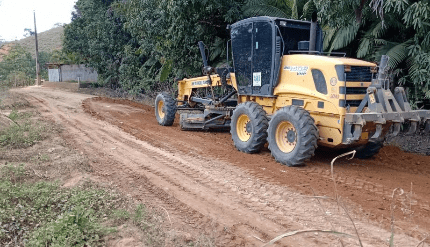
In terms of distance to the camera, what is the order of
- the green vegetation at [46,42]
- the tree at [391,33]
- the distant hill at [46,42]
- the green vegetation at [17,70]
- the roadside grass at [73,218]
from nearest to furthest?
1. the roadside grass at [73,218]
2. the tree at [391,33]
3. the green vegetation at [17,70]
4. the distant hill at [46,42]
5. the green vegetation at [46,42]

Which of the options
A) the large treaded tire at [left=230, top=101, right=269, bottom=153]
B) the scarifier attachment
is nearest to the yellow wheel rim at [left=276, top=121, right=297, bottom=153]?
the large treaded tire at [left=230, top=101, right=269, bottom=153]

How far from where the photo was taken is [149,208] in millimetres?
4934

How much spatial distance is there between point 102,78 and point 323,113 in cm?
2127

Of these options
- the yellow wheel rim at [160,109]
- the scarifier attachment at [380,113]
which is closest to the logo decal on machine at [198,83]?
the yellow wheel rim at [160,109]

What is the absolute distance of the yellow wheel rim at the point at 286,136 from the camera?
704 cm

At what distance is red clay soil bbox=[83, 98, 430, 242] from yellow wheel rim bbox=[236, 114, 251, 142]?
1.29ft

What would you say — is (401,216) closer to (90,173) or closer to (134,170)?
(134,170)

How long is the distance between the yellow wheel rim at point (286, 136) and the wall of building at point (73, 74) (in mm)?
28551

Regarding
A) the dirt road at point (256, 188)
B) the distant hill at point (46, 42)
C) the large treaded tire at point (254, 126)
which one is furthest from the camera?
the distant hill at point (46, 42)

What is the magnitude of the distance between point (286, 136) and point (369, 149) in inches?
71.8

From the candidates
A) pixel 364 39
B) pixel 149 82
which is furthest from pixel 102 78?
pixel 364 39

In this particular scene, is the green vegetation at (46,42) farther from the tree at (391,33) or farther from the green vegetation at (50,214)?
the green vegetation at (50,214)

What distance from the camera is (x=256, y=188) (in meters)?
5.82

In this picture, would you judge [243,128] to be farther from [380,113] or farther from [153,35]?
[153,35]
